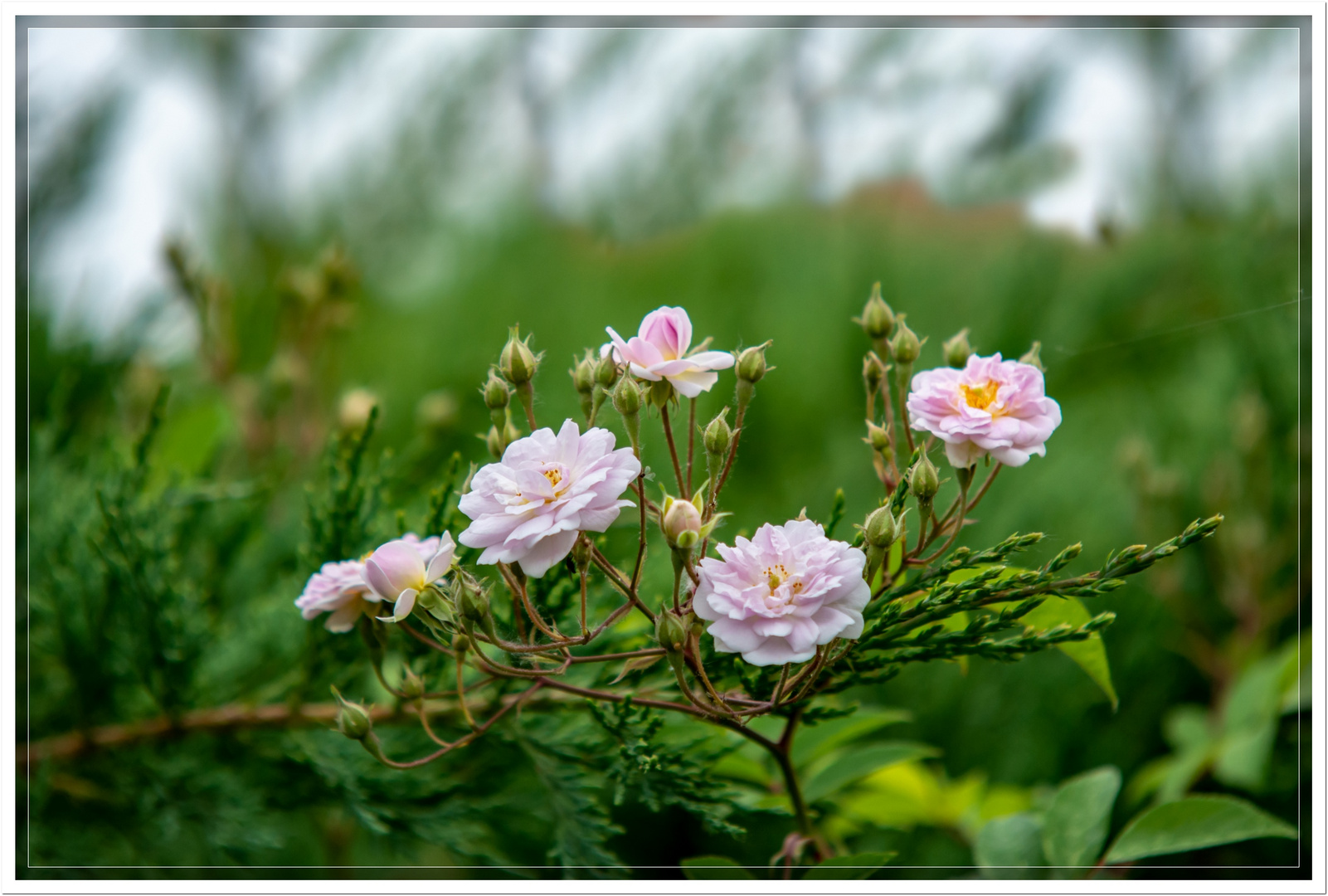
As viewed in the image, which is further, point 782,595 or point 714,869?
point 714,869

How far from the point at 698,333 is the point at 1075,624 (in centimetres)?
31

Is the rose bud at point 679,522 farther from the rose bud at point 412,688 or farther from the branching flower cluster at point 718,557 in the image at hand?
the rose bud at point 412,688

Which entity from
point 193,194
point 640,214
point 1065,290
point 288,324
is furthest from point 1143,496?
point 193,194

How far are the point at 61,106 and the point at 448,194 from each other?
35cm

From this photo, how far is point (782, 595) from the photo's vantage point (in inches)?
8.5

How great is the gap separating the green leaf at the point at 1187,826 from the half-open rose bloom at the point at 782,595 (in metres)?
0.19

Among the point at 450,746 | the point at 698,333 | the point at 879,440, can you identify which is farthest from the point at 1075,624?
the point at 698,333

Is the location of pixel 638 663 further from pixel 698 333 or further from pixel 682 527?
Result: pixel 698 333

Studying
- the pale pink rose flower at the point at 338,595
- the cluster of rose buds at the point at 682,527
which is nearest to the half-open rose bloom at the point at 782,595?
the cluster of rose buds at the point at 682,527

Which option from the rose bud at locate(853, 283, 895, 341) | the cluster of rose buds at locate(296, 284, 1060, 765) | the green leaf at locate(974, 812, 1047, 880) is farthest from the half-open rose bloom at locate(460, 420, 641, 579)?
the green leaf at locate(974, 812, 1047, 880)

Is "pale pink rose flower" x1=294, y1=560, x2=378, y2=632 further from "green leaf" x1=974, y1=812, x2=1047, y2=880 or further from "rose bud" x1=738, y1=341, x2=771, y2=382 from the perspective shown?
"green leaf" x1=974, y1=812, x2=1047, y2=880

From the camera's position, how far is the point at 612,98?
2.09ft

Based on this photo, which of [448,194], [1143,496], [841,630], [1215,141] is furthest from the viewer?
[448,194]
